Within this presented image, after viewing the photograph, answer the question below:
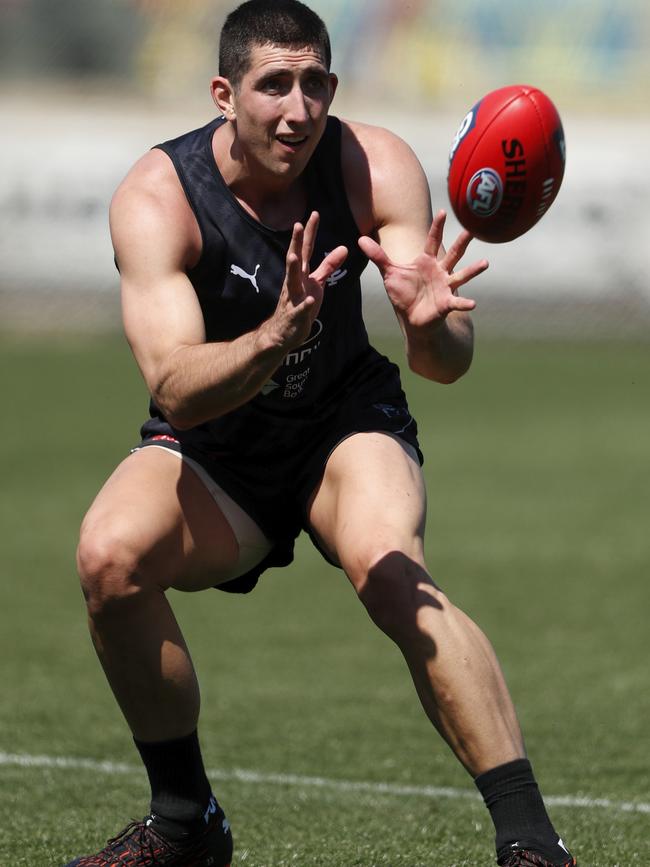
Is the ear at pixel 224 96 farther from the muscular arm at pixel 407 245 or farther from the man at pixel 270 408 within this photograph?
the muscular arm at pixel 407 245

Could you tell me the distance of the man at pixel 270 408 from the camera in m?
3.96

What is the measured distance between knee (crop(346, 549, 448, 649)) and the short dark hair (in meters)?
1.39

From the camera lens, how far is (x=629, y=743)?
6.02 meters

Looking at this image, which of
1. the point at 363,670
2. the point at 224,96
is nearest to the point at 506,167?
the point at 224,96

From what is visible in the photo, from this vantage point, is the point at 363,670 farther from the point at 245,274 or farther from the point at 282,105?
the point at 282,105

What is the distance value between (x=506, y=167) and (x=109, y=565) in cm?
149

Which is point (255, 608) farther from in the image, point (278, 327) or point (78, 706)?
point (278, 327)

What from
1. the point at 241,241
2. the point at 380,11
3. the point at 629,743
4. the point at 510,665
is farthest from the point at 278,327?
the point at 380,11

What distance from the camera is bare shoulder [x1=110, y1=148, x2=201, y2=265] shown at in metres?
4.21

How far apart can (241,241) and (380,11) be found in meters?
20.4

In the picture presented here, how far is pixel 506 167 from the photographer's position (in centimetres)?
416

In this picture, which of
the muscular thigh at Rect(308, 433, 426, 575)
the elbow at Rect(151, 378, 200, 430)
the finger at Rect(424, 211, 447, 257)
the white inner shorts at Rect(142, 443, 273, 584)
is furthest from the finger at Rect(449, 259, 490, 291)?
the white inner shorts at Rect(142, 443, 273, 584)

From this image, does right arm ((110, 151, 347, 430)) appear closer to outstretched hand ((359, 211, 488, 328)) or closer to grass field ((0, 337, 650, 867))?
outstretched hand ((359, 211, 488, 328))

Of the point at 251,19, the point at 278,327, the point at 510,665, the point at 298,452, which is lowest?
the point at 510,665
